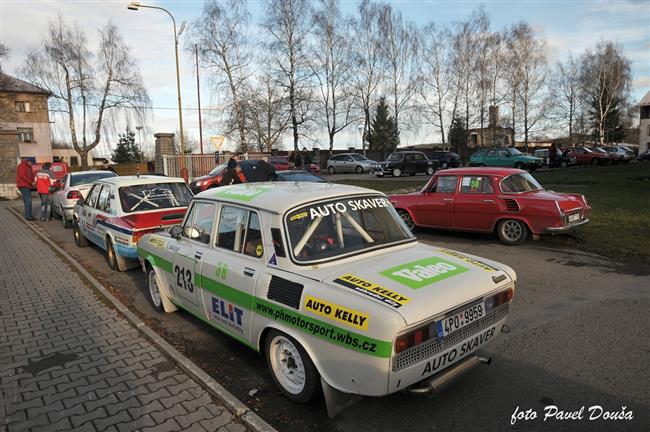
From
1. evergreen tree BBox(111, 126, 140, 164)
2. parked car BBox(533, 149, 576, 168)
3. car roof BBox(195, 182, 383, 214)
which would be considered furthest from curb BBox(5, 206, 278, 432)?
evergreen tree BBox(111, 126, 140, 164)

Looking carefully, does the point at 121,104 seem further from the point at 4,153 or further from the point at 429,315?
the point at 429,315

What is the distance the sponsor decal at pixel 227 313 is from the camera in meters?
3.81

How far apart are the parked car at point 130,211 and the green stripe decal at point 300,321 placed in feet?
10.9

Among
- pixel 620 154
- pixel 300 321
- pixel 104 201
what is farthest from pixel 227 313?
pixel 620 154

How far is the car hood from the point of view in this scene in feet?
9.41

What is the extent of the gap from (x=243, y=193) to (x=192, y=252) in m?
0.88

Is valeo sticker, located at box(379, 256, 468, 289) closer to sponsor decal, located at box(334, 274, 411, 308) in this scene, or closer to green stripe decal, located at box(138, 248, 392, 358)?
sponsor decal, located at box(334, 274, 411, 308)

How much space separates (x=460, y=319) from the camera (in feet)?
10.2

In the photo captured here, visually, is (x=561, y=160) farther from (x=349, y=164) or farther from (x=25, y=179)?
(x=25, y=179)

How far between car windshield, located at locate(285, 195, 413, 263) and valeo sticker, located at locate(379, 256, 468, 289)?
446mm

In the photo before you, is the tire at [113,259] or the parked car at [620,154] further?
the parked car at [620,154]

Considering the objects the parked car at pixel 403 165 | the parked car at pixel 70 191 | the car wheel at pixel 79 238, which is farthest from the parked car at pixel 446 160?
the car wheel at pixel 79 238

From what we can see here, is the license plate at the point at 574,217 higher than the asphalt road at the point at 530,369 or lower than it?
higher

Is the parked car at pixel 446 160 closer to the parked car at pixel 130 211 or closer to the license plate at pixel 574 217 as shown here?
the license plate at pixel 574 217
